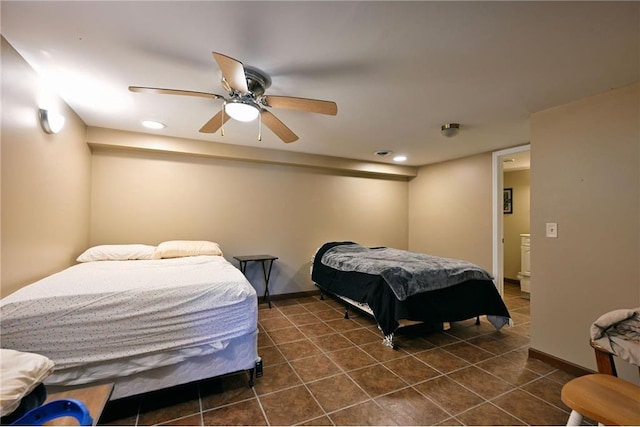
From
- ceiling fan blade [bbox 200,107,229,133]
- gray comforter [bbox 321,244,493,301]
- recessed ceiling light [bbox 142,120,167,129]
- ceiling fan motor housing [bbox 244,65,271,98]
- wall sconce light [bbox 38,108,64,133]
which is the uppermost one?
recessed ceiling light [bbox 142,120,167,129]

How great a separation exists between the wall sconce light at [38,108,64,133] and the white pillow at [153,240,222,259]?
1.42 m

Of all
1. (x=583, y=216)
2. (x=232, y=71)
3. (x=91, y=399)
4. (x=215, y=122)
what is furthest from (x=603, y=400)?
(x=215, y=122)

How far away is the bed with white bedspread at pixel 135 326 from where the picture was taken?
1.51m

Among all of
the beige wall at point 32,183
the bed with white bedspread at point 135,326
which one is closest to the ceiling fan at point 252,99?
the beige wall at point 32,183

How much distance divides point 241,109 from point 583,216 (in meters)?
2.82

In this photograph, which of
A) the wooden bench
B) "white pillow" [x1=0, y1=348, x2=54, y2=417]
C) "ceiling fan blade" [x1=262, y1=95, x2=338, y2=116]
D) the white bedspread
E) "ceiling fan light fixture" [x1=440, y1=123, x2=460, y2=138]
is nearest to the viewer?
"white pillow" [x1=0, y1=348, x2=54, y2=417]

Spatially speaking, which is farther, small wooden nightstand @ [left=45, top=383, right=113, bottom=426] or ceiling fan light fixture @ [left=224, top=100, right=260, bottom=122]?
ceiling fan light fixture @ [left=224, top=100, right=260, bottom=122]

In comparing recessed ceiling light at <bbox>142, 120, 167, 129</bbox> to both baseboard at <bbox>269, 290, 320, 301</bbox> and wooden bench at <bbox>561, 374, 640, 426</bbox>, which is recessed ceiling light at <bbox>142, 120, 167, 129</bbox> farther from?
wooden bench at <bbox>561, 374, 640, 426</bbox>

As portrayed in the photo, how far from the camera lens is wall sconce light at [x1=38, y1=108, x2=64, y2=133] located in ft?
6.78

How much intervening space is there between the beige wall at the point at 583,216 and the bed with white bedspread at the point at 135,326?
2.57 m

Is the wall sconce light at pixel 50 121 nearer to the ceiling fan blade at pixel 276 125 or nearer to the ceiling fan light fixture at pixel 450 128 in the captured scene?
the ceiling fan blade at pixel 276 125

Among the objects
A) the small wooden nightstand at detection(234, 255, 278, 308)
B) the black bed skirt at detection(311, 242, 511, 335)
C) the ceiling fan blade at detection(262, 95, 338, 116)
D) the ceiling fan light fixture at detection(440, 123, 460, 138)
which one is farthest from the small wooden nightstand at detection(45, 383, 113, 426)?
the ceiling fan light fixture at detection(440, 123, 460, 138)

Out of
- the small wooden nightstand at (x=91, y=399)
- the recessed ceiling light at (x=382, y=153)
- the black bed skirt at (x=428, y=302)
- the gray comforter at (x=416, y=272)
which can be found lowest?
the black bed skirt at (x=428, y=302)

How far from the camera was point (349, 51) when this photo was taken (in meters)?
1.65
